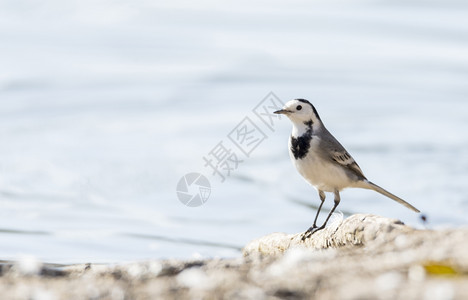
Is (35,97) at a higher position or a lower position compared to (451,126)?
higher

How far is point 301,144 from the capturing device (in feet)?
35.4

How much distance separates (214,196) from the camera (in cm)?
1939

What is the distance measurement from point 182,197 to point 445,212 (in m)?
4.79

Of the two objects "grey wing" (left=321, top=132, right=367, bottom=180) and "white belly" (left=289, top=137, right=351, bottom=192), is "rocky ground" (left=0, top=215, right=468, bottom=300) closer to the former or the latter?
"white belly" (left=289, top=137, right=351, bottom=192)

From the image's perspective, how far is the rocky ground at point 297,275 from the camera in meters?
6.04

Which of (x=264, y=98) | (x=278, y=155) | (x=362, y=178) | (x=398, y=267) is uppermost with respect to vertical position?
(x=264, y=98)

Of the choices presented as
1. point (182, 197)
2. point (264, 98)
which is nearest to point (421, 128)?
point (264, 98)

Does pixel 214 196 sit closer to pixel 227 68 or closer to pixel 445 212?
pixel 445 212
